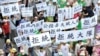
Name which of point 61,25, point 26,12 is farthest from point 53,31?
point 26,12

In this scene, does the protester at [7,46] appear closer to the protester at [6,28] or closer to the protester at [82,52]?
the protester at [6,28]

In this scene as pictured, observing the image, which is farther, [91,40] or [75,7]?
[75,7]

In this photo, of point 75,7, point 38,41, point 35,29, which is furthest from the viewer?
point 75,7

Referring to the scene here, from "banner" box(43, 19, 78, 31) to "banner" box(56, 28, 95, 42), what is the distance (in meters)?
0.87

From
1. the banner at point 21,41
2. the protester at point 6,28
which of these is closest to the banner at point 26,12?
the protester at point 6,28

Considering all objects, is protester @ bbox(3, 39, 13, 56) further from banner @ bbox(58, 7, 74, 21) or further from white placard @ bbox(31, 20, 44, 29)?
banner @ bbox(58, 7, 74, 21)

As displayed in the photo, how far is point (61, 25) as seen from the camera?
19688mm

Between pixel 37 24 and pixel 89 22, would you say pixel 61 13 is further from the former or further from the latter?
pixel 89 22

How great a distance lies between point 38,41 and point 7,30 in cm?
270

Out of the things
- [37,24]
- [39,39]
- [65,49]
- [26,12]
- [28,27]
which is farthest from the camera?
[26,12]

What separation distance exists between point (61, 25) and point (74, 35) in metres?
1.02

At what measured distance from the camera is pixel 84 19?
1955cm

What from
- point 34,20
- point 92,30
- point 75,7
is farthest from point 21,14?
point 92,30

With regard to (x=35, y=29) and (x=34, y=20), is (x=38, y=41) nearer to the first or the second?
(x=35, y=29)
